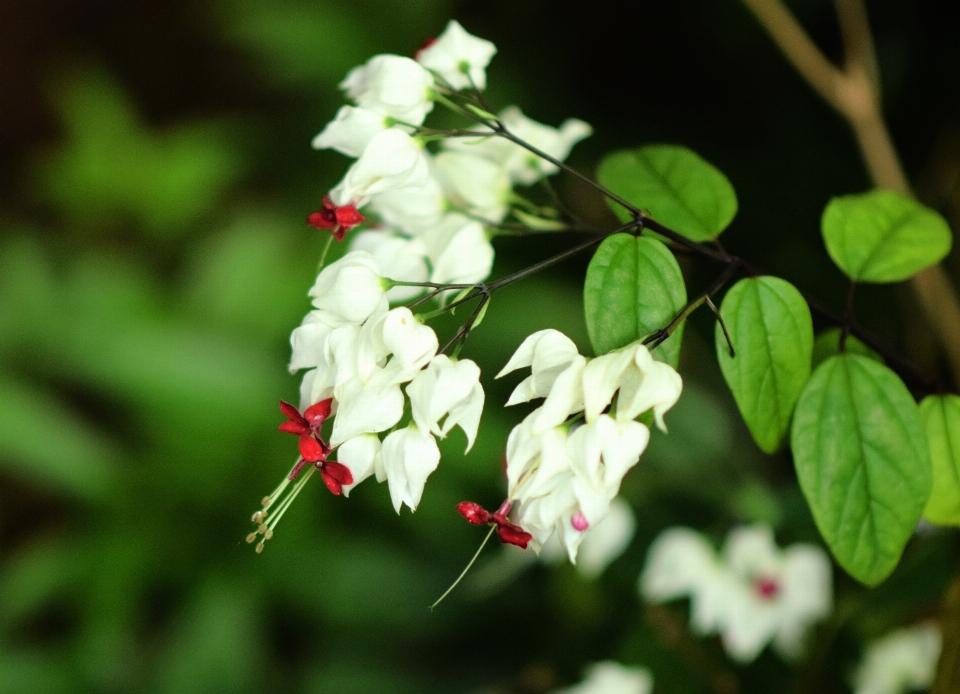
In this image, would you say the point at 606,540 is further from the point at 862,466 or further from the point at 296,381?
the point at 296,381

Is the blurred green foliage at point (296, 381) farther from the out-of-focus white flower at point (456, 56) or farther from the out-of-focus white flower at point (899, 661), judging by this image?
the out-of-focus white flower at point (456, 56)

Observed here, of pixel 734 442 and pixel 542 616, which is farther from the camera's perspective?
pixel 542 616

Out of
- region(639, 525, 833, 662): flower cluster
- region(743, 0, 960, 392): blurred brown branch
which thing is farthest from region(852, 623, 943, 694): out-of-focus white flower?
region(743, 0, 960, 392): blurred brown branch

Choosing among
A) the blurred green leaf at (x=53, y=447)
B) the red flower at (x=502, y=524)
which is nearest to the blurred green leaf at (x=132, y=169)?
the blurred green leaf at (x=53, y=447)

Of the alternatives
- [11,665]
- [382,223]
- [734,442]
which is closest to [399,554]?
[734,442]

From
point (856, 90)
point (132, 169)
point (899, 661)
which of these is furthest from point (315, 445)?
point (132, 169)

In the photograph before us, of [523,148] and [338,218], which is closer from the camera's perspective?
[338,218]

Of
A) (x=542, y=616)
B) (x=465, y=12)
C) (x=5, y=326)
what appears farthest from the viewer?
(x=465, y=12)

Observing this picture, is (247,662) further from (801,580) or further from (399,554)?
(801,580)
